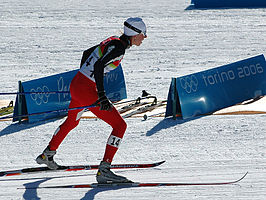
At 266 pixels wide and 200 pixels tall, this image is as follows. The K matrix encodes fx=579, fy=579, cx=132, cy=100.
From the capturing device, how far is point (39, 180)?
18.4ft

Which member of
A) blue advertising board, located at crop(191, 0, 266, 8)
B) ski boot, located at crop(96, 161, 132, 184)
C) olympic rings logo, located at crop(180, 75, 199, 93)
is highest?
blue advertising board, located at crop(191, 0, 266, 8)

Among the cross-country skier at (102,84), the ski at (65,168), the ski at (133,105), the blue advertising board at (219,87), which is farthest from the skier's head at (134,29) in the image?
the ski at (133,105)

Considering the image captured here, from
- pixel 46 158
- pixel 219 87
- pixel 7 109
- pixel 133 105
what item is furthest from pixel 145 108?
pixel 46 158

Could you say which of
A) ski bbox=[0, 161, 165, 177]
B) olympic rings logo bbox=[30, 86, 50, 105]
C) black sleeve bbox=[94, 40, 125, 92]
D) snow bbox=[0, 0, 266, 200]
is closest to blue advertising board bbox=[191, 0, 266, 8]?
snow bbox=[0, 0, 266, 200]

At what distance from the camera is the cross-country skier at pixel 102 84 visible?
17.2 ft

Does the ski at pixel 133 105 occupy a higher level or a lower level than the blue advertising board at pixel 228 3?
lower

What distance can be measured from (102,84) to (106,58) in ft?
0.78

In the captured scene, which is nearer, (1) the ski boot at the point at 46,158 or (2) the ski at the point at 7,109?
(1) the ski boot at the point at 46,158

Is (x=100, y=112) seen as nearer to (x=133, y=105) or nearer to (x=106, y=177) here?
(x=106, y=177)

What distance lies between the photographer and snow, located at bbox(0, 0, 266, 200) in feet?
18.0

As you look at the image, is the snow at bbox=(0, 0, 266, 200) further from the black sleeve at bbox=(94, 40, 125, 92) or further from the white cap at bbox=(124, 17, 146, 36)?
the white cap at bbox=(124, 17, 146, 36)

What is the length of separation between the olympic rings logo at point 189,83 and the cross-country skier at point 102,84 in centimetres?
264

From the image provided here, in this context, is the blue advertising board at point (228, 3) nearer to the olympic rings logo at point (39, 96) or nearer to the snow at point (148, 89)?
the snow at point (148, 89)

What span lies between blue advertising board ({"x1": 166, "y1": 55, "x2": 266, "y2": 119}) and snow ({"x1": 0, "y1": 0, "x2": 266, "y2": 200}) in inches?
11.2
